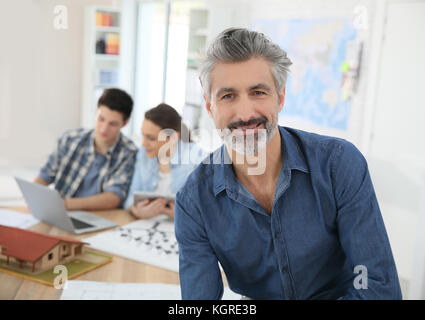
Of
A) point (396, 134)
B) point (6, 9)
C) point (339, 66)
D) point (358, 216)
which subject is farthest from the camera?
point (339, 66)

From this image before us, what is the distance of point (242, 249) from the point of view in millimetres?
1075

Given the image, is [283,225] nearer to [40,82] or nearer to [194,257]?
[194,257]

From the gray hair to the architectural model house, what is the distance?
68 cm

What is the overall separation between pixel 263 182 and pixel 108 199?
1.14m

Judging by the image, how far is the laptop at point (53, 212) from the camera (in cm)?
165

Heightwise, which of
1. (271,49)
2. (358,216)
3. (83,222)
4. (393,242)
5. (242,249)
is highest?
(271,49)

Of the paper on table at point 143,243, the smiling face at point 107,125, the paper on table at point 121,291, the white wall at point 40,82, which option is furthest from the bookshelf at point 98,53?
the paper on table at point 121,291

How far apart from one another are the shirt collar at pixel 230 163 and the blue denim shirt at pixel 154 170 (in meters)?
1.08

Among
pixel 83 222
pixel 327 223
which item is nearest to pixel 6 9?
pixel 83 222

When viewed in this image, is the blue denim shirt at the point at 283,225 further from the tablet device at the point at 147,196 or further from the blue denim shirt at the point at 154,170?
the blue denim shirt at the point at 154,170

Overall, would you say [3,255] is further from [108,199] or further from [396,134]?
[396,134]

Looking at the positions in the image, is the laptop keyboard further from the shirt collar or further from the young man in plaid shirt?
the shirt collar

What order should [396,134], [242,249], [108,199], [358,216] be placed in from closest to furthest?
[358,216] → [242,249] → [108,199] → [396,134]

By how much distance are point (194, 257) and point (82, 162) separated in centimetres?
142
